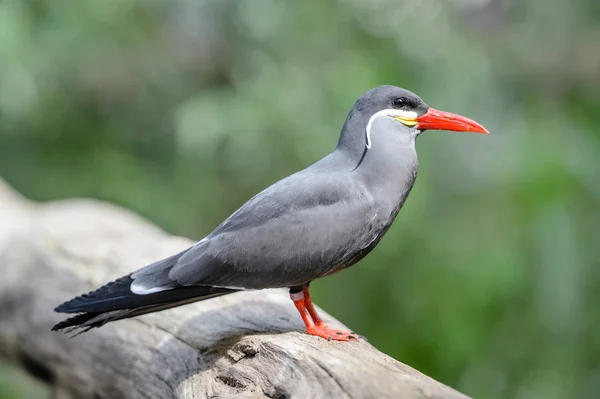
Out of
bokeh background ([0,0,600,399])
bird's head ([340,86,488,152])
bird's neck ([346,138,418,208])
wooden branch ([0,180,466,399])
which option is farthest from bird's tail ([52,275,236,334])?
bokeh background ([0,0,600,399])

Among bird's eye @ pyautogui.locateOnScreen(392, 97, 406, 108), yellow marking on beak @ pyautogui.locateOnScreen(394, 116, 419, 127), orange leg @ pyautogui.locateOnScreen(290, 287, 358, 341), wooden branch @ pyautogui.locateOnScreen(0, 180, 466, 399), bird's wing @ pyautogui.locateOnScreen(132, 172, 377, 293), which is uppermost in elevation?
bird's eye @ pyautogui.locateOnScreen(392, 97, 406, 108)

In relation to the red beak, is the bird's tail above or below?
below

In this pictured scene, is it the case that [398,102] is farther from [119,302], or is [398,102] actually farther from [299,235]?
[119,302]

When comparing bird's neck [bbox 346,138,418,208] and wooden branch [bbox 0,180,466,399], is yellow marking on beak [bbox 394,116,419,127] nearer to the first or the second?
bird's neck [bbox 346,138,418,208]

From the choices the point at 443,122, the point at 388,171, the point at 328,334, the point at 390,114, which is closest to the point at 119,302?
the point at 328,334

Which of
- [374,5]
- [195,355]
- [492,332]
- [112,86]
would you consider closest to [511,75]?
[374,5]

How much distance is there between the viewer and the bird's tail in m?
1.82

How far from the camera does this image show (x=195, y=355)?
2023mm

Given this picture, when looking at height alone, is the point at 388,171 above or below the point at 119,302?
above

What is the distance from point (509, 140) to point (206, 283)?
2417 mm

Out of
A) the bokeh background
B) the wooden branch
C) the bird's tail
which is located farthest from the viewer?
the bokeh background

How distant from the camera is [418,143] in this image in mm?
4000

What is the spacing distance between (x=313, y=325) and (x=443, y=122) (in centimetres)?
67

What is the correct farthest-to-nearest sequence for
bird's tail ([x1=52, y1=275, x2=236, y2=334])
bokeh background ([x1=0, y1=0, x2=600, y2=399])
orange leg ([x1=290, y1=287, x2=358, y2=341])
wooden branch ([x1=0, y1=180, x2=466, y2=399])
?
1. bokeh background ([x1=0, y1=0, x2=600, y2=399])
2. orange leg ([x1=290, y1=287, x2=358, y2=341])
3. bird's tail ([x1=52, y1=275, x2=236, y2=334])
4. wooden branch ([x1=0, y1=180, x2=466, y2=399])
